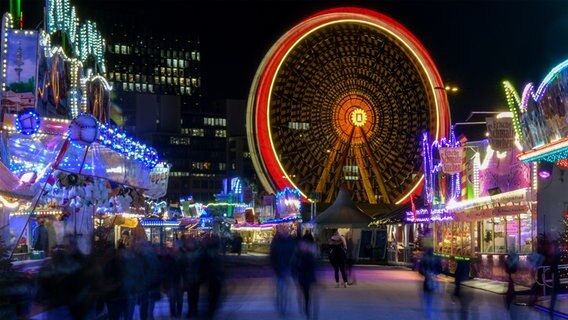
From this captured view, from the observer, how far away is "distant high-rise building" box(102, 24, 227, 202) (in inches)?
5679

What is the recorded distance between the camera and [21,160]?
2192 centimetres

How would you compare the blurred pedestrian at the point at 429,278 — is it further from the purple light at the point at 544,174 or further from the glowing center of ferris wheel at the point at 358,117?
the glowing center of ferris wheel at the point at 358,117

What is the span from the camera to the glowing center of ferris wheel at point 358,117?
212ft

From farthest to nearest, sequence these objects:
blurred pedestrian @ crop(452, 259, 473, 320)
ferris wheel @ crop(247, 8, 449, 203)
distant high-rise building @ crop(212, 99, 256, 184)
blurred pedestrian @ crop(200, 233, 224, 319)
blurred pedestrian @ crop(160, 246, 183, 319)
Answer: distant high-rise building @ crop(212, 99, 256, 184)
ferris wheel @ crop(247, 8, 449, 203)
blurred pedestrian @ crop(160, 246, 183, 319)
blurred pedestrian @ crop(452, 259, 473, 320)
blurred pedestrian @ crop(200, 233, 224, 319)

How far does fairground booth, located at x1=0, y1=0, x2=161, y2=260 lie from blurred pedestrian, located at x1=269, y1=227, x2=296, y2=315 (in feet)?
13.3

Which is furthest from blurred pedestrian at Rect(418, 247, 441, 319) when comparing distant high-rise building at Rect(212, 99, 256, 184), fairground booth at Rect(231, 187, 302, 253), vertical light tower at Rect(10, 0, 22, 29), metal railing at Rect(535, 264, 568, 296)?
distant high-rise building at Rect(212, 99, 256, 184)

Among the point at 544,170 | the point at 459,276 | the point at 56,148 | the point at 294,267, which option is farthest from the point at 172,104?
the point at 459,276

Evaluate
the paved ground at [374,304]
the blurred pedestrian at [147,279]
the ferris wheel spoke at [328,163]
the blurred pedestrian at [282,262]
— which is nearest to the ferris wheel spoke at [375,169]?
the ferris wheel spoke at [328,163]

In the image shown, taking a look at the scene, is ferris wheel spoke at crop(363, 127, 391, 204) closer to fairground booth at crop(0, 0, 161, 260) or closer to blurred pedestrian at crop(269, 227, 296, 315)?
fairground booth at crop(0, 0, 161, 260)

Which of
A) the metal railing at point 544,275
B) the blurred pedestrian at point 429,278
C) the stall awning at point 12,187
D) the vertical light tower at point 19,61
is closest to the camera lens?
the stall awning at point 12,187

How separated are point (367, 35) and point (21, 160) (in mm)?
47195

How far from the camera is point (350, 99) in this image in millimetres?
65625

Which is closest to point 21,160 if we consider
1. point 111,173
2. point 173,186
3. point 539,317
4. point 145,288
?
point 111,173

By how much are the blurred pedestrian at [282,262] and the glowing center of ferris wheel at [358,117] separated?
46.5 metres
